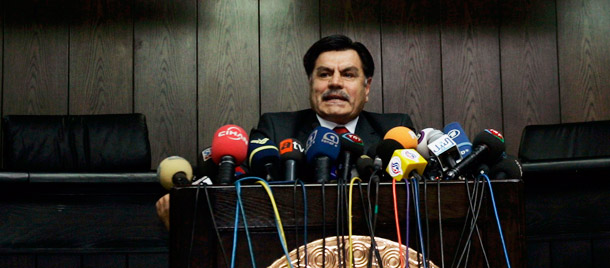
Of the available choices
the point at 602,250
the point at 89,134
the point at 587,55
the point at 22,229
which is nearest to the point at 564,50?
the point at 587,55

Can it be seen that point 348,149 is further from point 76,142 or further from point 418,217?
point 76,142

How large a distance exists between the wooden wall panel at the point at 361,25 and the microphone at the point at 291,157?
210cm

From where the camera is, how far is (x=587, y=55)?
3340 millimetres

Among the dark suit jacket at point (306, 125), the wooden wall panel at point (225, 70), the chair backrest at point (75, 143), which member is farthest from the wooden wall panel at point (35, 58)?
the dark suit jacket at point (306, 125)

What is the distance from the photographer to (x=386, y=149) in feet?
3.88

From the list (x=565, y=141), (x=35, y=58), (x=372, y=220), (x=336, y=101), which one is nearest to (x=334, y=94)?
(x=336, y=101)

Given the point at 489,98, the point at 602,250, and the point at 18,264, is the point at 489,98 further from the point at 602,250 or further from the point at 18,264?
the point at 18,264

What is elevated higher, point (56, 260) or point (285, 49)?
point (285, 49)

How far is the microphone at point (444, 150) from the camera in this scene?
117 cm

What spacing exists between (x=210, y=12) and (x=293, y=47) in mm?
517

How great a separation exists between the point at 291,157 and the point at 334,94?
899 millimetres

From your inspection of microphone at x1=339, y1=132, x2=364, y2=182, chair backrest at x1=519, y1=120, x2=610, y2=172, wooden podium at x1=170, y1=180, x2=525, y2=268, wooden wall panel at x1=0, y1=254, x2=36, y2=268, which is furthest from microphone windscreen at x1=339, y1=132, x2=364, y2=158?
chair backrest at x1=519, y1=120, x2=610, y2=172

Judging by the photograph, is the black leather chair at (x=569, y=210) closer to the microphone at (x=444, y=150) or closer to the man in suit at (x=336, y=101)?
the man in suit at (x=336, y=101)

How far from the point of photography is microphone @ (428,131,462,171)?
117 cm
